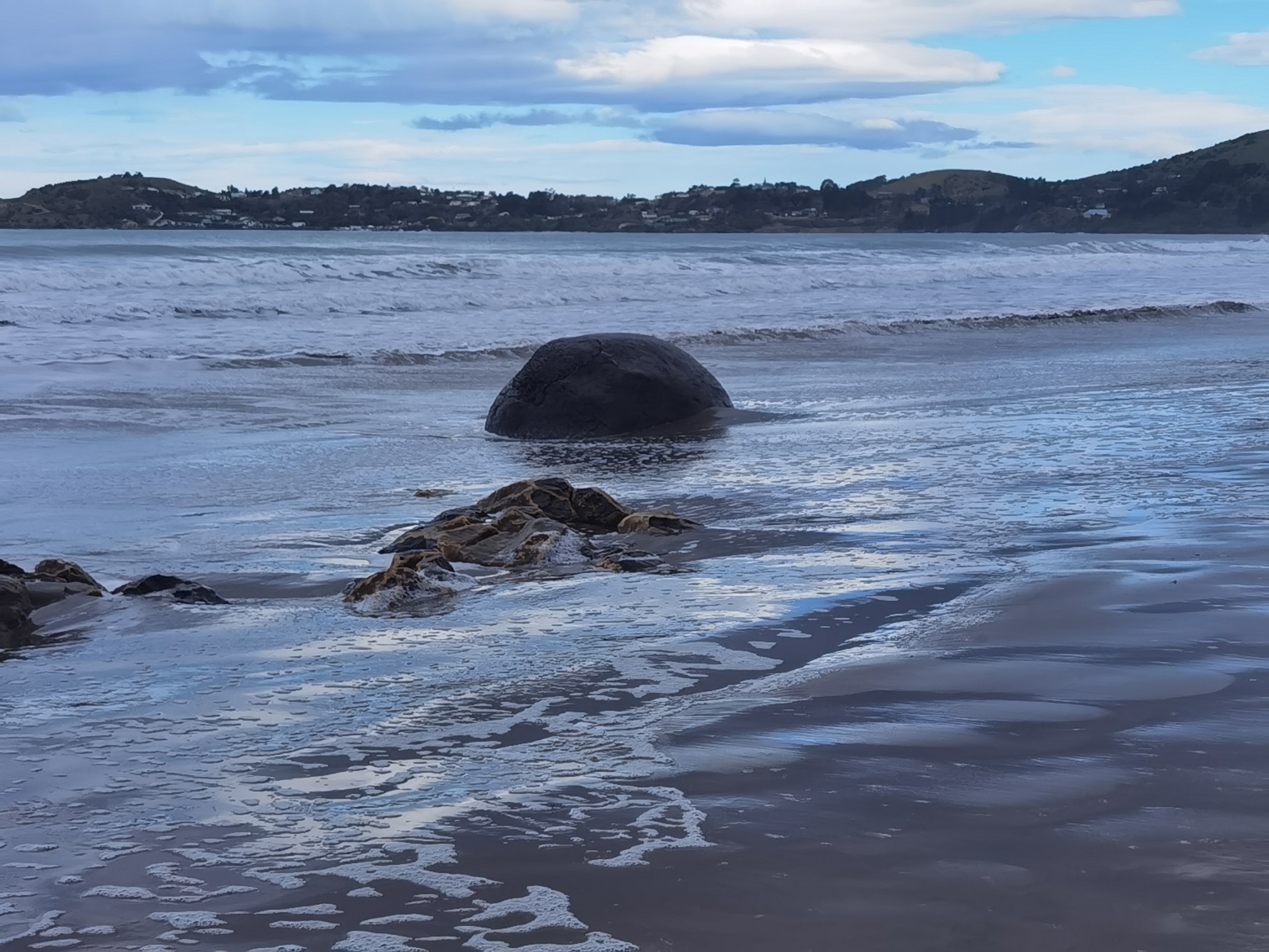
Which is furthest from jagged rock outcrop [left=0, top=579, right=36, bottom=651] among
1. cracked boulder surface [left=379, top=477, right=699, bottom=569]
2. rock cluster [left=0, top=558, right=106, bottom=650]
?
cracked boulder surface [left=379, top=477, right=699, bottom=569]

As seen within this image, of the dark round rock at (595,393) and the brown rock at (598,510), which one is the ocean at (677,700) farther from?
the brown rock at (598,510)

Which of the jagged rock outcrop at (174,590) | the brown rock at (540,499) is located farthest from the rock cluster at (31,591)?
the brown rock at (540,499)

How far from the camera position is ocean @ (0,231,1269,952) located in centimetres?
229

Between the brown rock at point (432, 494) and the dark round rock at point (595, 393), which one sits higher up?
the dark round rock at point (595, 393)

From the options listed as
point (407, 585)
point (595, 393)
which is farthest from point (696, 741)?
point (595, 393)

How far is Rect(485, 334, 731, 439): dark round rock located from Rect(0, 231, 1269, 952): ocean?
32 cm

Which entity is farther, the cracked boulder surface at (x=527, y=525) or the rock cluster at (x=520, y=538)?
the cracked boulder surface at (x=527, y=525)

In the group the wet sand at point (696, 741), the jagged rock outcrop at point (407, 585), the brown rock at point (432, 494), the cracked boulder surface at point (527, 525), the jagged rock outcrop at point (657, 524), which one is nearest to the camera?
the wet sand at point (696, 741)

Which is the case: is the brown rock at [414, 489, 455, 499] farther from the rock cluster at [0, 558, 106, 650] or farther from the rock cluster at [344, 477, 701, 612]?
the rock cluster at [0, 558, 106, 650]

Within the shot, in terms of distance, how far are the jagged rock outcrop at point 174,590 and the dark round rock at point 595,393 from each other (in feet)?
16.2

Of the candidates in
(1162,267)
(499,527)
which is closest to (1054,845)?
(499,527)

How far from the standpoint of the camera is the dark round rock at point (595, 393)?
973 centimetres

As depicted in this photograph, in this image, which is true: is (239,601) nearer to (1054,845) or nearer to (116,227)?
(1054,845)

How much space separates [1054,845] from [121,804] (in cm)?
175
